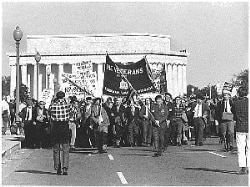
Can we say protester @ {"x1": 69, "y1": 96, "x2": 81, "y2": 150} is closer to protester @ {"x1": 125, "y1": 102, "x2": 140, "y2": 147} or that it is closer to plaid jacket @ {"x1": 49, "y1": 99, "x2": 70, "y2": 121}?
protester @ {"x1": 125, "y1": 102, "x2": 140, "y2": 147}

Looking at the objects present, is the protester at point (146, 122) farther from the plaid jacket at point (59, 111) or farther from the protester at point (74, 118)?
the plaid jacket at point (59, 111)

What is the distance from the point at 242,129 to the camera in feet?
40.9

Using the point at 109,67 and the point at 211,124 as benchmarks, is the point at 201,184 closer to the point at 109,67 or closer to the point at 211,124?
the point at 109,67

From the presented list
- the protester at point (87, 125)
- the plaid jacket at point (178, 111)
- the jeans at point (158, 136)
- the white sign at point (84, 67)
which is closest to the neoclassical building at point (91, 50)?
the white sign at point (84, 67)

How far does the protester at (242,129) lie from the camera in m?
12.2

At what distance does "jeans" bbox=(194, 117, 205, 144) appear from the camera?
67.4 feet

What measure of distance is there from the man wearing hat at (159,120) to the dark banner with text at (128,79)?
217cm

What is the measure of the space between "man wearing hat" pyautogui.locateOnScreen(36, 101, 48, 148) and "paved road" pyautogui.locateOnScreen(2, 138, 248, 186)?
1.14 meters

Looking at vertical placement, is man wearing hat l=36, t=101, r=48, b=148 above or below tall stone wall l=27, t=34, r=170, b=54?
below

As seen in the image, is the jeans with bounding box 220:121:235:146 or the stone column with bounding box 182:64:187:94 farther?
the stone column with bounding box 182:64:187:94

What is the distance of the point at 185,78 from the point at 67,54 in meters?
23.9

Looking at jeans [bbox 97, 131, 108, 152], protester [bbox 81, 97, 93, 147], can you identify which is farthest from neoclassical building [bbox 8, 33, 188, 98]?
jeans [bbox 97, 131, 108, 152]

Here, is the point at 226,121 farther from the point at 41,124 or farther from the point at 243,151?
the point at 243,151

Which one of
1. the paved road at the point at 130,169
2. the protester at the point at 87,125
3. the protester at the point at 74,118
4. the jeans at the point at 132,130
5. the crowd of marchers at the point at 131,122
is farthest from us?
the jeans at the point at 132,130
